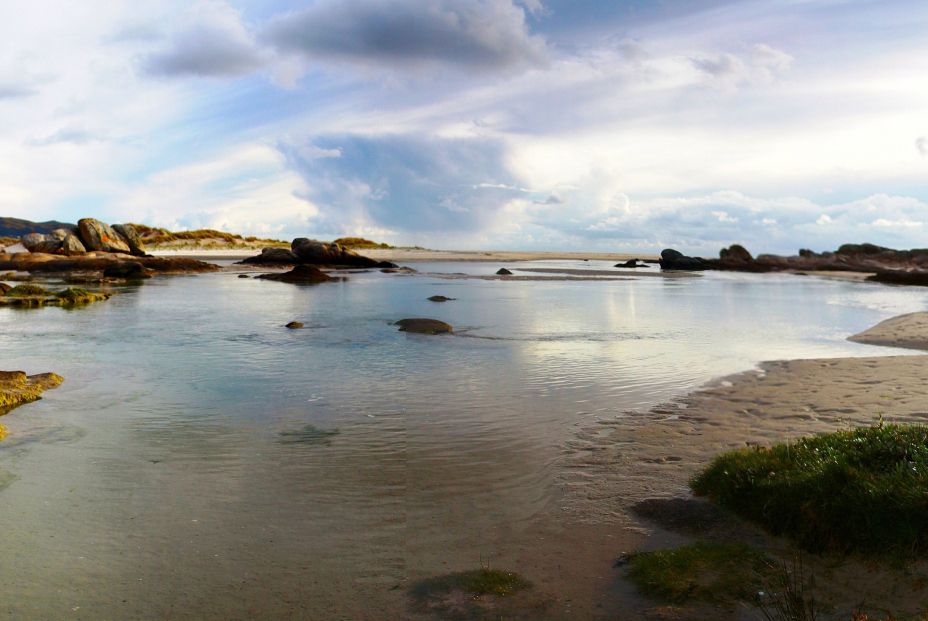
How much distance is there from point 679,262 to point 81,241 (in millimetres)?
82776

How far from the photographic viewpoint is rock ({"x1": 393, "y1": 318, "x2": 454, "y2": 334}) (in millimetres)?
24556

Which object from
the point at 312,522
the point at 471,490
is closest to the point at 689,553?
the point at 471,490

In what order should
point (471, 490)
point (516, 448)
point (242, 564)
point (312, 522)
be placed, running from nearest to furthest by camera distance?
1. point (242, 564)
2. point (312, 522)
3. point (471, 490)
4. point (516, 448)

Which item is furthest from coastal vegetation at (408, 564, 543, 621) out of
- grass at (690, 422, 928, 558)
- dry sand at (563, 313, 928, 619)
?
grass at (690, 422, 928, 558)

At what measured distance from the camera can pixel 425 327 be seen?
24875 millimetres

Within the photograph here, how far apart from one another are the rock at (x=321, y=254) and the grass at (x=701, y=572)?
78.5 m

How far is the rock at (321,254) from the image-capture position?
81688 millimetres

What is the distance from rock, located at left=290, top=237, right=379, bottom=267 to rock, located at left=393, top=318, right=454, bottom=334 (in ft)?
192

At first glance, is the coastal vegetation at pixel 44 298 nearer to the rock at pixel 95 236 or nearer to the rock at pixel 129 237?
the rock at pixel 95 236

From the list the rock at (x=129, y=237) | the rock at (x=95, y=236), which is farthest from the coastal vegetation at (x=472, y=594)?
the rock at (x=129, y=237)

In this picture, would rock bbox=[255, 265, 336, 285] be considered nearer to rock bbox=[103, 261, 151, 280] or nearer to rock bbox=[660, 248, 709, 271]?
rock bbox=[103, 261, 151, 280]

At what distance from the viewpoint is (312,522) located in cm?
738

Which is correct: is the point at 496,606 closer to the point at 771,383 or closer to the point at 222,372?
the point at 771,383

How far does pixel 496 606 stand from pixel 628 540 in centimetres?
197
